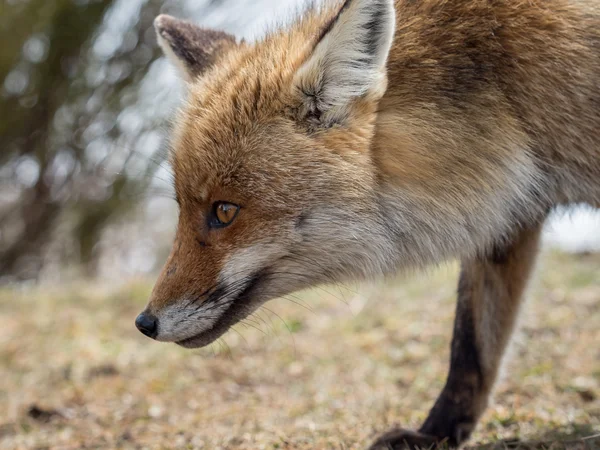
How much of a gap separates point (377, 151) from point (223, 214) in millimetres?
876

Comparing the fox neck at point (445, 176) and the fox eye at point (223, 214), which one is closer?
the fox eye at point (223, 214)

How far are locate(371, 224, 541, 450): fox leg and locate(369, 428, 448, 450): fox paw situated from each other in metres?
0.06

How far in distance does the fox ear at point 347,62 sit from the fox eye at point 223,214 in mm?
621

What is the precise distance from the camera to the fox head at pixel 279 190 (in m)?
3.38

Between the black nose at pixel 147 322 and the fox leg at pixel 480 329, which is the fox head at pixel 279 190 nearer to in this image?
the black nose at pixel 147 322

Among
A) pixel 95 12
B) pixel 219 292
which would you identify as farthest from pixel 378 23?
pixel 95 12

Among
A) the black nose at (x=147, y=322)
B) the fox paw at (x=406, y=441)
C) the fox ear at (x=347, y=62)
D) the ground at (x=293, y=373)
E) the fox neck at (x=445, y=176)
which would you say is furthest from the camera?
the ground at (x=293, y=373)

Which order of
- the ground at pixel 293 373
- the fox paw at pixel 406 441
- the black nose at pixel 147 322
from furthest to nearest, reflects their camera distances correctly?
the ground at pixel 293 373
the fox paw at pixel 406 441
the black nose at pixel 147 322

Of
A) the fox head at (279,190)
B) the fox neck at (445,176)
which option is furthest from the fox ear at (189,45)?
the fox neck at (445,176)

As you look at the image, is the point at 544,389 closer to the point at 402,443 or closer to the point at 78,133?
the point at 402,443

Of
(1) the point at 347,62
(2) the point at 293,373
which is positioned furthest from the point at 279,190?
(2) the point at 293,373

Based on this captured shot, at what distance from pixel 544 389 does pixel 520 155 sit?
98.4 inches

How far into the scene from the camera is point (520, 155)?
3590mm

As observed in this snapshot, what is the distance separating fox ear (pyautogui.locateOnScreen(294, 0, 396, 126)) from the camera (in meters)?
3.17
